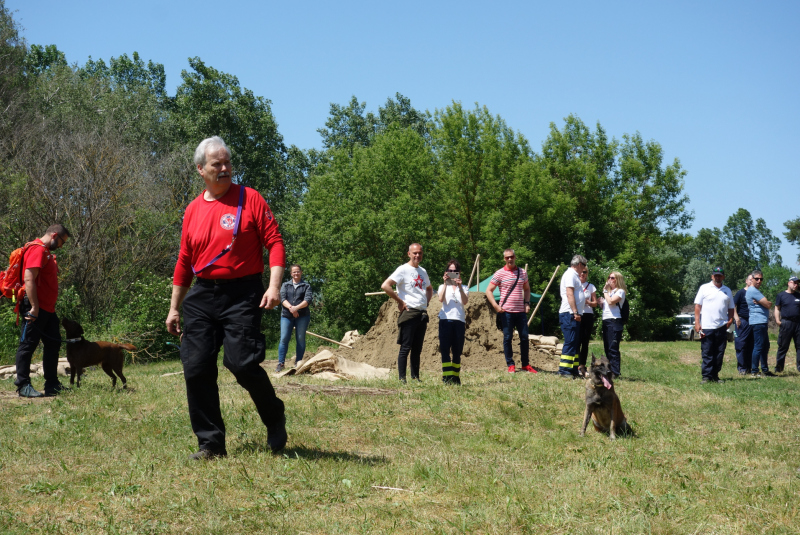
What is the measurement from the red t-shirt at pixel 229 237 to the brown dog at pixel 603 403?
10.8 feet

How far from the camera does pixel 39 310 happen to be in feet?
25.9

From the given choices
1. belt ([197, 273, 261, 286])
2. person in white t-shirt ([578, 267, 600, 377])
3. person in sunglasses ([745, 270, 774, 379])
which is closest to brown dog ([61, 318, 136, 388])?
belt ([197, 273, 261, 286])

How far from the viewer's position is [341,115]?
55281 mm

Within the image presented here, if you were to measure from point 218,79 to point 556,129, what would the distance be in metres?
19.4

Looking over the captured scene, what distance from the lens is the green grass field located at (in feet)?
12.3

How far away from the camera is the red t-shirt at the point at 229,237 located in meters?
4.68

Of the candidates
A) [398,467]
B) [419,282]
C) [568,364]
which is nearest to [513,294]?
[568,364]

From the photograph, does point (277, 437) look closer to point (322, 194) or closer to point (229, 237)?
point (229, 237)

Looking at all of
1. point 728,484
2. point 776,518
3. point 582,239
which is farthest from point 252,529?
point 582,239

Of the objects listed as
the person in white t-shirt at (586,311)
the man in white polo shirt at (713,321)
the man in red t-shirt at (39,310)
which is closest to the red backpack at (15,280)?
the man in red t-shirt at (39,310)

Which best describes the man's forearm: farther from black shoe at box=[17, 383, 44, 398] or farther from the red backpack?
the red backpack

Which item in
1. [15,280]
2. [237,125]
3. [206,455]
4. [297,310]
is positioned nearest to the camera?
[206,455]

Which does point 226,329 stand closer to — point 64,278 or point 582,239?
point 64,278

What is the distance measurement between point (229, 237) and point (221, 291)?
38 cm
